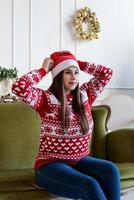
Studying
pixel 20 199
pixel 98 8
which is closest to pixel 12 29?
pixel 98 8

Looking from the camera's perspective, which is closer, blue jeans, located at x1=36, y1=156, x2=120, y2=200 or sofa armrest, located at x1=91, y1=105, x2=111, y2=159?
blue jeans, located at x1=36, y1=156, x2=120, y2=200

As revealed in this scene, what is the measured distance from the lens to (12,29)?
399 cm

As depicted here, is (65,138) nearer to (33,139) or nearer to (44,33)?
(33,139)

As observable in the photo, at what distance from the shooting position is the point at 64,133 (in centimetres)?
188

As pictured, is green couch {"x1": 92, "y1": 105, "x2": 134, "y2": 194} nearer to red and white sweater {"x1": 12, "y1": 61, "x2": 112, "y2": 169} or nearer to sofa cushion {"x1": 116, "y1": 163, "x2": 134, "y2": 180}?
sofa cushion {"x1": 116, "y1": 163, "x2": 134, "y2": 180}

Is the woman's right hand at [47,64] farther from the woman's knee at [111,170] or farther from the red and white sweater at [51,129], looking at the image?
the woman's knee at [111,170]

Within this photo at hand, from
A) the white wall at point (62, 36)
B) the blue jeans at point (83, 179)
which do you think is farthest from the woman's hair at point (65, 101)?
the white wall at point (62, 36)

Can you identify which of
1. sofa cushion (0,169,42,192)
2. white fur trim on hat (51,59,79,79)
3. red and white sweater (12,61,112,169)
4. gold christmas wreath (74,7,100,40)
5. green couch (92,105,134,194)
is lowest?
sofa cushion (0,169,42,192)

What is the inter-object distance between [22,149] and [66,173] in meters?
0.77

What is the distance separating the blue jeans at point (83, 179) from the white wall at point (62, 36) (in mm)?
2289

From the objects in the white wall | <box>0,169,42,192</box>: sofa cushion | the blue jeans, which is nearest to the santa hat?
the blue jeans

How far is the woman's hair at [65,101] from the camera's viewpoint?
6.19 feet

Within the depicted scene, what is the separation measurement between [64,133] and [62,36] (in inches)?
99.3

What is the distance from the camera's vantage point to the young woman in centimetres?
178
